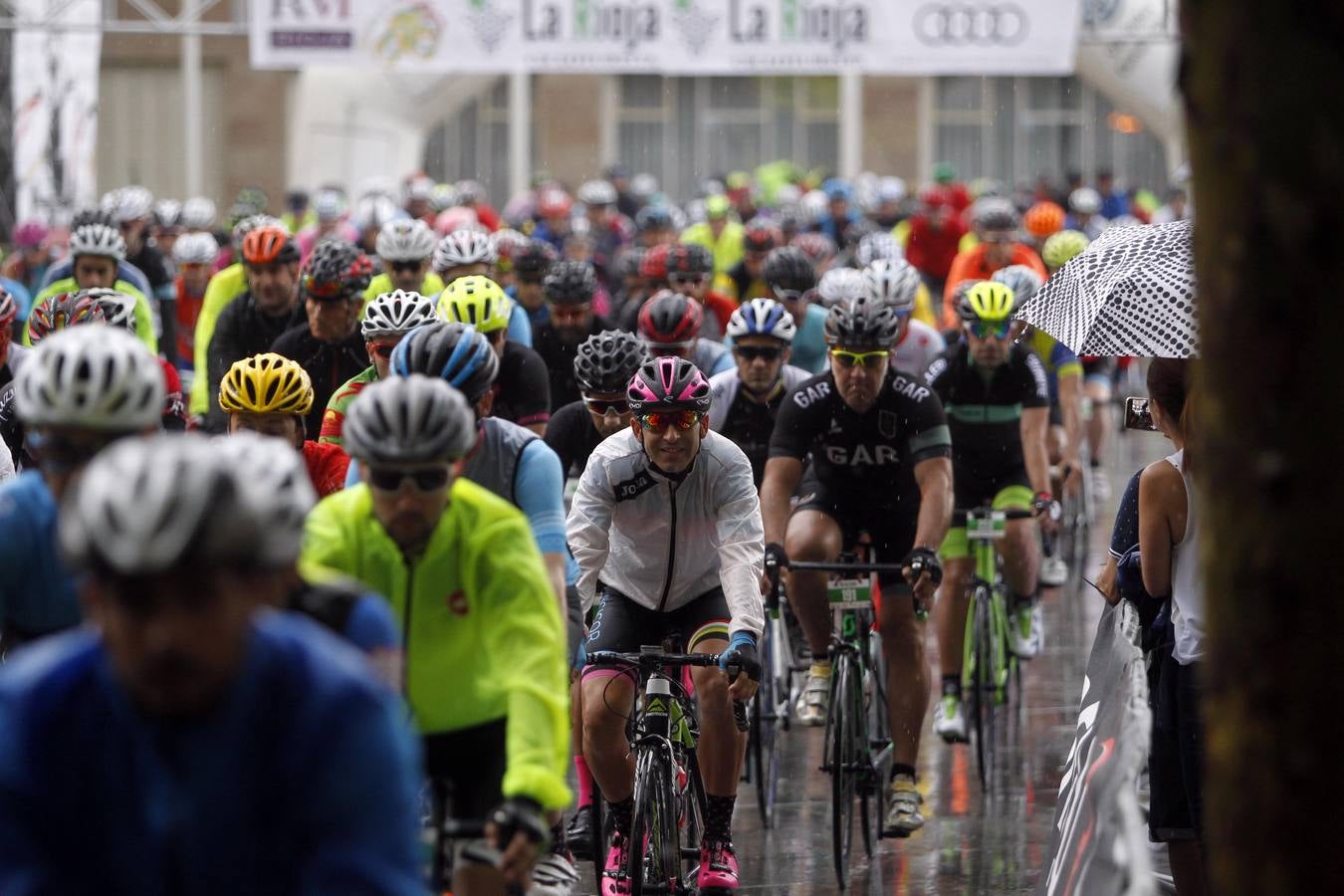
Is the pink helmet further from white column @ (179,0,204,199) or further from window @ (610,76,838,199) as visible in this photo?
window @ (610,76,838,199)

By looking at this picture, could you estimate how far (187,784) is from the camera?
9.47 feet

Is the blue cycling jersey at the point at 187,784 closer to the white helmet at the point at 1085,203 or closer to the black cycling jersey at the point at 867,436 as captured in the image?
the black cycling jersey at the point at 867,436

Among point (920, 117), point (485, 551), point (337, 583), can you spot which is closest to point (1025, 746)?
point (485, 551)

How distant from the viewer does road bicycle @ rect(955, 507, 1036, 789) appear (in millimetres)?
9477

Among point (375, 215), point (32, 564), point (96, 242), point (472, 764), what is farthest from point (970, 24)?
point (32, 564)

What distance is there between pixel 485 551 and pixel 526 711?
363 millimetres

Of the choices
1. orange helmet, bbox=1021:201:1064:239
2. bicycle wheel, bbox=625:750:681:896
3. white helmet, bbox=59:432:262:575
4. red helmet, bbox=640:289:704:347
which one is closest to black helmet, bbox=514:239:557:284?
red helmet, bbox=640:289:704:347

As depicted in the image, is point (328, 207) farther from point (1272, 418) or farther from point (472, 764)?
point (1272, 418)

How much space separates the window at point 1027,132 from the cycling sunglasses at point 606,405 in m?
37.7

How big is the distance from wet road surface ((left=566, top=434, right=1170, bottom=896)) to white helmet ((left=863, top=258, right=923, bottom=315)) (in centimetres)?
220

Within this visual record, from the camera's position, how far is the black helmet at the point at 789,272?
476 inches

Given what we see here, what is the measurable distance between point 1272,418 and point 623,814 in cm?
417

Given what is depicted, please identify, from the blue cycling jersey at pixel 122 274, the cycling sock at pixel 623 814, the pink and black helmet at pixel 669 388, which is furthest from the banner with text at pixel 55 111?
the cycling sock at pixel 623 814

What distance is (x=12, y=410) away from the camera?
725 cm
